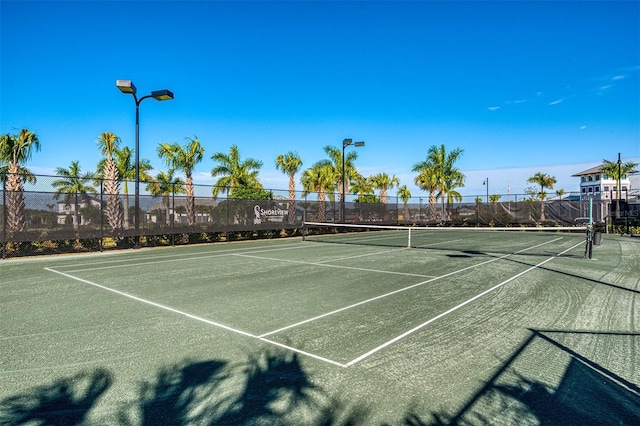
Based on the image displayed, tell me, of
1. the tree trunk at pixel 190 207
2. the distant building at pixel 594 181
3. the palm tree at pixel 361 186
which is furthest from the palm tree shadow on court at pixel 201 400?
the distant building at pixel 594 181

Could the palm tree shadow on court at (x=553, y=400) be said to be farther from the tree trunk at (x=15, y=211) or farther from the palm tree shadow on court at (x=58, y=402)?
the tree trunk at (x=15, y=211)

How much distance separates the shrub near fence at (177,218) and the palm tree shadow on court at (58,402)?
14280 millimetres

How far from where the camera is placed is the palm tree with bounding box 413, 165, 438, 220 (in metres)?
38.9

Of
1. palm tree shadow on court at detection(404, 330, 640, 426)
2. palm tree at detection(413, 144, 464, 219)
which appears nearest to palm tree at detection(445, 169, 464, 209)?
palm tree at detection(413, 144, 464, 219)

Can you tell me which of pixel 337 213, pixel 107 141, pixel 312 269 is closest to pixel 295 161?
pixel 337 213

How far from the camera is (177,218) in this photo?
20.1 metres

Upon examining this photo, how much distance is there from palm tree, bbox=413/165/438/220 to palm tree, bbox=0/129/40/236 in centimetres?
3240

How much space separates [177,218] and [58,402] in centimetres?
1729

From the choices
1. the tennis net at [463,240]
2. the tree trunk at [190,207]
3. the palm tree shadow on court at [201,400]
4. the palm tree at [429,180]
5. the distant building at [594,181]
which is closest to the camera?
the palm tree shadow on court at [201,400]

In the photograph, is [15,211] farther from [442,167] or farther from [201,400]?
[442,167]

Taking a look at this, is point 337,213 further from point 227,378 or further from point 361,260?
point 227,378

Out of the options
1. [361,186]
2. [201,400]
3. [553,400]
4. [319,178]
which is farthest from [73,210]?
[361,186]

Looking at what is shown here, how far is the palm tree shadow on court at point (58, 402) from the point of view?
3.35m

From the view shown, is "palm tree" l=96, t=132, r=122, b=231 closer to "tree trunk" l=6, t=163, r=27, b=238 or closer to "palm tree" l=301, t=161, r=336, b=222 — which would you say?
"tree trunk" l=6, t=163, r=27, b=238
